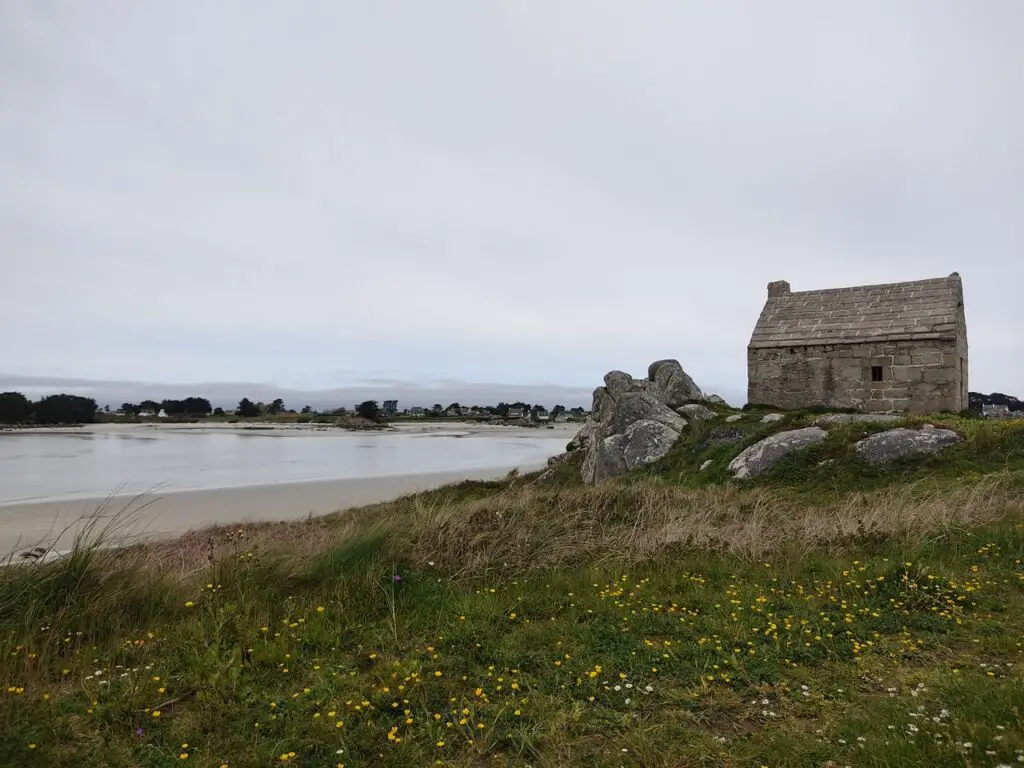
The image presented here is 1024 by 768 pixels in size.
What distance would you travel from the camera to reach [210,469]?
3172 cm

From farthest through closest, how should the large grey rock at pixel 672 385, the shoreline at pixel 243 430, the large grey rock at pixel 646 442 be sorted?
the shoreline at pixel 243 430 → the large grey rock at pixel 672 385 → the large grey rock at pixel 646 442

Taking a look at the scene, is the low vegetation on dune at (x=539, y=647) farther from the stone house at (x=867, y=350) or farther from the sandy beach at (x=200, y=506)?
the stone house at (x=867, y=350)

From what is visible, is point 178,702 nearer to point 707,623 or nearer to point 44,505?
point 707,623

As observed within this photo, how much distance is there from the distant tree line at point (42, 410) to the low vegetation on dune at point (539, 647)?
9194 cm

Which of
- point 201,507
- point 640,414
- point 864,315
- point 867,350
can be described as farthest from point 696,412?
point 201,507

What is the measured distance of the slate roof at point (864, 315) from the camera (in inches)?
779

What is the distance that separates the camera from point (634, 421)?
19312 millimetres

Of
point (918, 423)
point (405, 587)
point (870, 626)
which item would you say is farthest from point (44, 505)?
point (918, 423)

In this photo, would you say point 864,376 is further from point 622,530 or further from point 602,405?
point 622,530

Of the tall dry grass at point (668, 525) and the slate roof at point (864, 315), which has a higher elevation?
the slate roof at point (864, 315)

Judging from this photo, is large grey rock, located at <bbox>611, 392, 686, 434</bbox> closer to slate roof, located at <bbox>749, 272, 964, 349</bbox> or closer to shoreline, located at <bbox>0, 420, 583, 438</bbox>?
slate roof, located at <bbox>749, 272, 964, 349</bbox>

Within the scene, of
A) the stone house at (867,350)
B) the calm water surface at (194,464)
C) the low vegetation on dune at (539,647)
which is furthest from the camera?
the calm water surface at (194,464)

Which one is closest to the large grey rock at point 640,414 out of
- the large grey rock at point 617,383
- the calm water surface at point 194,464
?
the large grey rock at point 617,383

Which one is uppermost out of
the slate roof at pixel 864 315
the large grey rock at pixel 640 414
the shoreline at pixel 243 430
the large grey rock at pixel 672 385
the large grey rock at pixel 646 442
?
the slate roof at pixel 864 315
